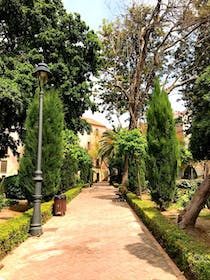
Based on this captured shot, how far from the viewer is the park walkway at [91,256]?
496 centimetres

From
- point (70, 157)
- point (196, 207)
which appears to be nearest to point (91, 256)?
point (196, 207)

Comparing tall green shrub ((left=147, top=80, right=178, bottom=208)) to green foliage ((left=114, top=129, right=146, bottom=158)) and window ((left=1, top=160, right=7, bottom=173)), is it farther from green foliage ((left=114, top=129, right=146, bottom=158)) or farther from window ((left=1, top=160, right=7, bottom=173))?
window ((left=1, top=160, right=7, bottom=173))

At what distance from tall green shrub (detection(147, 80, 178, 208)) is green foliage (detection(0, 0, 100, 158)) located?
6791 millimetres

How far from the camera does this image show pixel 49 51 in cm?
1827

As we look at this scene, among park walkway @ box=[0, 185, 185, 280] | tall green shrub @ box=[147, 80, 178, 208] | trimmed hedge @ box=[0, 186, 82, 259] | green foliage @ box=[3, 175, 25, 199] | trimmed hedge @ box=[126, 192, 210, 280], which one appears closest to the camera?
trimmed hedge @ box=[126, 192, 210, 280]

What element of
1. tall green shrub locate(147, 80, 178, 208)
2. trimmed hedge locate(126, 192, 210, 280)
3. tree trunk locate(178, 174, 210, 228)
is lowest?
trimmed hedge locate(126, 192, 210, 280)

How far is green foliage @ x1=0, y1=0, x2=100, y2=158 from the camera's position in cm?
1641

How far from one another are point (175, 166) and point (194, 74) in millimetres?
12401

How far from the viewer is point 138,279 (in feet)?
15.3

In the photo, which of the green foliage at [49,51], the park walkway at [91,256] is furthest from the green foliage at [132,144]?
the park walkway at [91,256]

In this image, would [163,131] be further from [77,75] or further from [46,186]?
[77,75]

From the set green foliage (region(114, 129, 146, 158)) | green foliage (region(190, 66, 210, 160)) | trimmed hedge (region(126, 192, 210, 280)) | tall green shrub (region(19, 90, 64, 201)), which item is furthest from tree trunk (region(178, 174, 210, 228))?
green foliage (region(114, 129, 146, 158))

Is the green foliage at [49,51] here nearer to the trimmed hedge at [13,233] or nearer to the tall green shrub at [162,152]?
the tall green shrub at [162,152]

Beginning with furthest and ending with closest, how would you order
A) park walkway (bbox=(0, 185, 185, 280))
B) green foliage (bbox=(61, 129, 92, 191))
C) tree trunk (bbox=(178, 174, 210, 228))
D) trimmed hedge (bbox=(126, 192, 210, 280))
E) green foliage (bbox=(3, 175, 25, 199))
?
green foliage (bbox=(3, 175, 25, 199)), green foliage (bbox=(61, 129, 92, 191)), tree trunk (bbox=(178, 174, 210, 228)), park walkway (bbox=(0, 185, 185, 280)), trimmed hedge (bbox=(126, 192, 210, 280))
